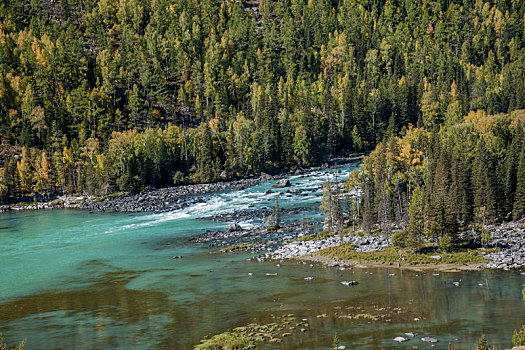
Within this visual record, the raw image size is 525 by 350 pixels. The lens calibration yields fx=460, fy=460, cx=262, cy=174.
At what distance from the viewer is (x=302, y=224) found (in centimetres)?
8094

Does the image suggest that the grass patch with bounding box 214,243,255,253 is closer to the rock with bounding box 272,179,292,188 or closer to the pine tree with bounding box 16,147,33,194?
the rock with bounding box 272,179,292,188

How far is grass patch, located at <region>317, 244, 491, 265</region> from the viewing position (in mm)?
56531

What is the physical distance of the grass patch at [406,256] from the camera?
56.5 m

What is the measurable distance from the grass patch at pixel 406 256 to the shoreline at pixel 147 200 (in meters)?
58.4

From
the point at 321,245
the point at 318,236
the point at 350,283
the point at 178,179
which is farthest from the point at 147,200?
the point at 350,283

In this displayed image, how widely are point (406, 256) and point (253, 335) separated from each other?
28707mm

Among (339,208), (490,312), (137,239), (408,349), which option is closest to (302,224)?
(339,208)

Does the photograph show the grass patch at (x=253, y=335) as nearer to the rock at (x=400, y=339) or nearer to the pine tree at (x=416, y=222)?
the rock at (x=400, y=339)

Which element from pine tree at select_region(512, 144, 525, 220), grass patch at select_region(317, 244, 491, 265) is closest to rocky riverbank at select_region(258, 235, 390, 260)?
grass patch at select_region(317, 244, 491, 265)

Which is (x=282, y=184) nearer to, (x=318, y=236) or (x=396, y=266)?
(x=318, y=236)

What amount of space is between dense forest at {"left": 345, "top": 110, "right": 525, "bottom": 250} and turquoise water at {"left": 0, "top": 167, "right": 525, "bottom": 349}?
10132 mm

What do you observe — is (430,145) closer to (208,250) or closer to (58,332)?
(208,250)

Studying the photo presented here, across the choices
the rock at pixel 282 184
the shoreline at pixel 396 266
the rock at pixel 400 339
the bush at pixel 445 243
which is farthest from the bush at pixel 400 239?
the rock at pixel 282 184

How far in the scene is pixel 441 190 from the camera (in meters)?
69.4
